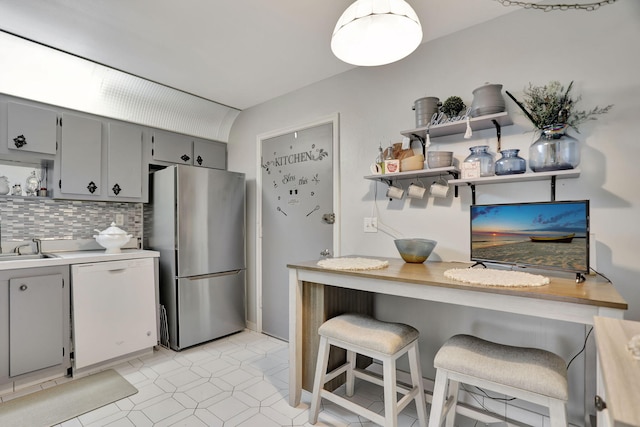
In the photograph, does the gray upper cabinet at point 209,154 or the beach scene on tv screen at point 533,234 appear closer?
the beach scene on tv screen at point 533,234

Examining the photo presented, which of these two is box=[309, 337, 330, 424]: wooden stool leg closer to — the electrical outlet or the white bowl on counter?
the electrical outlet

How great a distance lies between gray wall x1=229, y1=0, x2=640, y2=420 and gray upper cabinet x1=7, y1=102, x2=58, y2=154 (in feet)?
7.03

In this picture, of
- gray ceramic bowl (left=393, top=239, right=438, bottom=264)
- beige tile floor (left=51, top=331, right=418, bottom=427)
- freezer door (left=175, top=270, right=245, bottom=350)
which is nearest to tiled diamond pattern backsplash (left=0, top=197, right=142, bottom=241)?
freezer door (left=175, top=270, right=245, bottom=350)

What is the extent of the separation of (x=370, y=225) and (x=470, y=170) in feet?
2.73

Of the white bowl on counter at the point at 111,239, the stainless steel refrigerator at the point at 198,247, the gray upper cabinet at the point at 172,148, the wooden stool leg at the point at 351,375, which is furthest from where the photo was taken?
the gray upper cabinet at the point at 172,148

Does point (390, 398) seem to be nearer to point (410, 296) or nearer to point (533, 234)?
point (410, 296)

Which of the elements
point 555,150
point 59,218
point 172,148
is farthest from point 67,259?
point 555,150

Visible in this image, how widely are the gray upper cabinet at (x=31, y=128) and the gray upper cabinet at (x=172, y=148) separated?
780 millimetres

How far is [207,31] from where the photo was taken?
2.04 m

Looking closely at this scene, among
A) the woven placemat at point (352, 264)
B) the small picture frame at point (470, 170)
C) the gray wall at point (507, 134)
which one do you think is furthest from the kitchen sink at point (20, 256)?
the small picture frame at point (470, 170)

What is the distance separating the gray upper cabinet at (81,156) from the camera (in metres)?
2.57

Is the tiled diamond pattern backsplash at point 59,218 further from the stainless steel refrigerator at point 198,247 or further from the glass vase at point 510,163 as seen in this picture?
the glass vase at point 510,163

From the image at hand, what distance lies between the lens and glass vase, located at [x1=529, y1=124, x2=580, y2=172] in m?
1.53

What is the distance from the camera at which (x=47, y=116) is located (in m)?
2.48
